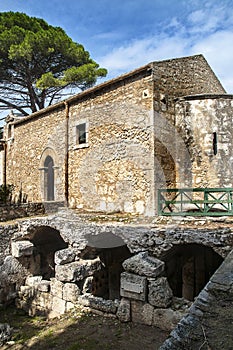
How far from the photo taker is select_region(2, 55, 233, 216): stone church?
9.09m

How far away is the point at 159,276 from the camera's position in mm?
5930

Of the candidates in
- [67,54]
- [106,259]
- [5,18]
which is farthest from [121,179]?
[5,18]

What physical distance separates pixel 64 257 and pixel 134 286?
254 centimetres

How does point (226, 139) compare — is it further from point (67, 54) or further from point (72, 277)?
point (67, 54)

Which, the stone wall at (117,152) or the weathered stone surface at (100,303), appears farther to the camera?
the stone wall at (117,152)

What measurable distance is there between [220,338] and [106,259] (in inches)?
277

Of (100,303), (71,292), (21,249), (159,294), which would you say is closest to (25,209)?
(21,249)

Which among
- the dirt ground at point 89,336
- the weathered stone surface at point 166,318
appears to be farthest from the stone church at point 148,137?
the dirt ground at point 89,336

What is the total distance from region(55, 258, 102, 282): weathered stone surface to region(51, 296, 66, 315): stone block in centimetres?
54

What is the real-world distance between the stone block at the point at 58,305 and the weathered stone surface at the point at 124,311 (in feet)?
5.83

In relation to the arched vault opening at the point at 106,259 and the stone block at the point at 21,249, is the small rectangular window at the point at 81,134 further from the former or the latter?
the arched vault opening at the point at 106,259

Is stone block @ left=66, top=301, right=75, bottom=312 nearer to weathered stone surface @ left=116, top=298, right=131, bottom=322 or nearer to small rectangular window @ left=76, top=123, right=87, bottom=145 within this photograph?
weathered stone surface @ left=116, top=298, right=131, bottom=322

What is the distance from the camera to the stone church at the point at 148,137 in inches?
358

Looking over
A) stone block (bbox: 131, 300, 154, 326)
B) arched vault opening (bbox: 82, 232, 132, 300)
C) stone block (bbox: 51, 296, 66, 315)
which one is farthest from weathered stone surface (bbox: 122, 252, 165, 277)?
stone block (bbox: 51, 296, 66, 315)
